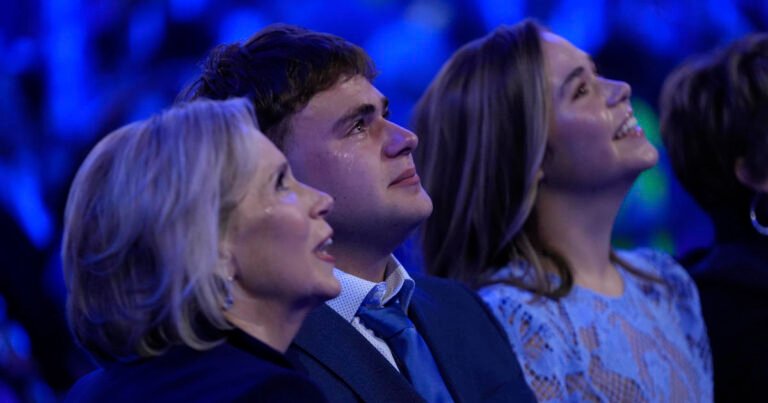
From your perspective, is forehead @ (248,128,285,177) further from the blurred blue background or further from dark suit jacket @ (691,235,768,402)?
dark suit jacket @ (691,235,768,402)

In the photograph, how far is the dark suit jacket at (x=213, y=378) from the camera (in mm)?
1396

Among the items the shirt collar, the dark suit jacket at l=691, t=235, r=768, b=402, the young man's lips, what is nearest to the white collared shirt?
the shirt collar

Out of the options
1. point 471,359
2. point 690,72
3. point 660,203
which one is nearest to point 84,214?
point 471,359

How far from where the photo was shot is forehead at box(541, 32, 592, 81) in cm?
246

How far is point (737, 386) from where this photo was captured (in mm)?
2549

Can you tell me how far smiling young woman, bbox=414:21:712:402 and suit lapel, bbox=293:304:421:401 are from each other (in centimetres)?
56

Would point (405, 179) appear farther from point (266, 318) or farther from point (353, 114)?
point (266, 318)

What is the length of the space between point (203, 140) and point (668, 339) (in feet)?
4.40

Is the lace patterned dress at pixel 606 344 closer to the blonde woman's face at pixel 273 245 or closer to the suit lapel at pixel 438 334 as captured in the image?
the suit lapel at pixel 438 334

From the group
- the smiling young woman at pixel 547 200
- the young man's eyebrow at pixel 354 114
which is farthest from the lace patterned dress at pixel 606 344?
the young man's eyebrow at pixel 354 114

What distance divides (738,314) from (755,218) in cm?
25

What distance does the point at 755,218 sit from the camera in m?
2.70

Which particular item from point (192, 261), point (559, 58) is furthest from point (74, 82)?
point (192, 261)

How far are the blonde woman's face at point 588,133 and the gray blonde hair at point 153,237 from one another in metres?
1.06
